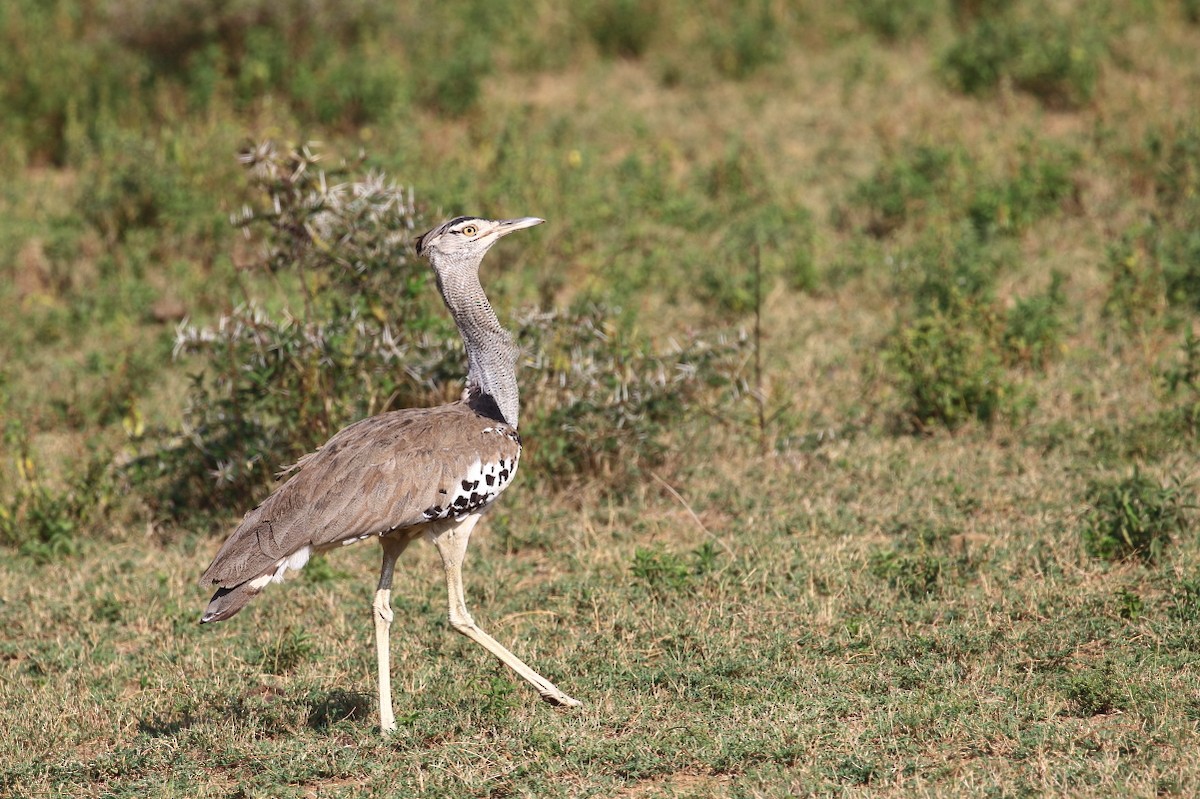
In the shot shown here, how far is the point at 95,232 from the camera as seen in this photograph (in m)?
9.30

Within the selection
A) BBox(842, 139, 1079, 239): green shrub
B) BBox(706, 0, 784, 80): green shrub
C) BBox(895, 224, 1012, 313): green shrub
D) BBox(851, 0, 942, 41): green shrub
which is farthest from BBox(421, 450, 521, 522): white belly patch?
BBox(851, 0, 942, 41): green shrub

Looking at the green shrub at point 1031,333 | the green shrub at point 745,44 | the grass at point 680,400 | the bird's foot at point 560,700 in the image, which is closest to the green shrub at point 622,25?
the grass at point 680,400

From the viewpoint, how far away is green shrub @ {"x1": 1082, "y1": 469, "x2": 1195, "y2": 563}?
18.6ft

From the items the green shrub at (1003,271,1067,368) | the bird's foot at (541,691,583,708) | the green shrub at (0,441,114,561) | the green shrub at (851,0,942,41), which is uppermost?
the green shrub at (851,0,942,41)

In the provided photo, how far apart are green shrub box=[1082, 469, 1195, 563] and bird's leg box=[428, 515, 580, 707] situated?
2274mm

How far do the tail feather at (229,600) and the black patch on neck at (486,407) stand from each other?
3.25ft

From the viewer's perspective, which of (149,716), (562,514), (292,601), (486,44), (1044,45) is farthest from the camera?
(486,44)

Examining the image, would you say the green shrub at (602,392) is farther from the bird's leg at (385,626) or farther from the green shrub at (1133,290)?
→ the green shrub at (1133,290)

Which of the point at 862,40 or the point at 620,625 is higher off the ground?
the point at 862,40

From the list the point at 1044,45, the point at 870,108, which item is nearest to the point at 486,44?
the point at 870,108

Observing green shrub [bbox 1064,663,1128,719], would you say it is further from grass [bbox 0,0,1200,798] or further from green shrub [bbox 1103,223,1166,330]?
green shrub [bbox 1103,223,1166,330]

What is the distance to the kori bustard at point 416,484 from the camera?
15.4 feet

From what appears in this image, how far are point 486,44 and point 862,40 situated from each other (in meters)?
3.06

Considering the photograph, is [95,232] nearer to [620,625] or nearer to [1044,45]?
[620,625]
